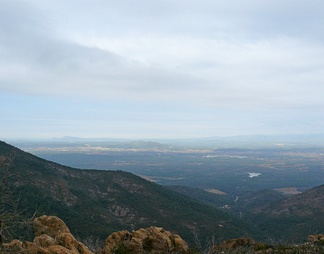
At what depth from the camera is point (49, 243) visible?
2166cm

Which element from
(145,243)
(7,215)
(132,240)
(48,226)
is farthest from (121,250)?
(7,215)

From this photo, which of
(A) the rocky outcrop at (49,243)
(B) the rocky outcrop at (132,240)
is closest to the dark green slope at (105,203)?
(B) the rocky outcrop at (132,240)

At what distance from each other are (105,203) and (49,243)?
71.1 metres

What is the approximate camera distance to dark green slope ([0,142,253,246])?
7125 cm

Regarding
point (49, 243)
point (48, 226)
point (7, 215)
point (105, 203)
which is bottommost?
point (105, 203)

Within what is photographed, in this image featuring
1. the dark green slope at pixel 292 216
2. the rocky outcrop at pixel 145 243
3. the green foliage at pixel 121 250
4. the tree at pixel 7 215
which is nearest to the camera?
the tree at pixel 7 215

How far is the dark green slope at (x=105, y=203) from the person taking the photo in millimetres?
71250

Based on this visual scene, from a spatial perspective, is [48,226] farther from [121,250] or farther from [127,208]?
[127,208]

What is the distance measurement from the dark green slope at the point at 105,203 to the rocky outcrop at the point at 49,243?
34017 millimetres

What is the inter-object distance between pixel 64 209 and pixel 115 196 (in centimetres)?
2533

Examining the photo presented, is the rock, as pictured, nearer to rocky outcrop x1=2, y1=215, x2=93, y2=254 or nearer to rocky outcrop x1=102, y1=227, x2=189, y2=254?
rocky outcrop x1=2, y1=215, x2=93, y2=254

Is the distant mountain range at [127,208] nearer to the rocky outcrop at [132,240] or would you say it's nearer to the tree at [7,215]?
the rocky outcrop at [132,240]

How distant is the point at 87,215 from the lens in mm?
74875

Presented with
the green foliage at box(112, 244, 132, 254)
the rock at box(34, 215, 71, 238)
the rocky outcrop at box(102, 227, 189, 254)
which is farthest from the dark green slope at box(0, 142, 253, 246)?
the green foliage at box(112, 244, 132, 254)
